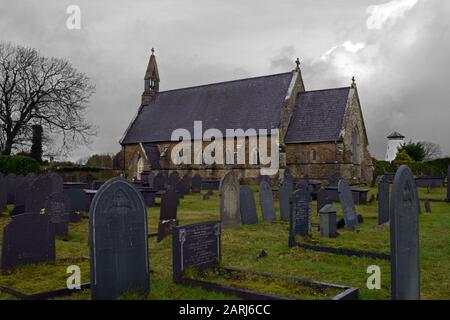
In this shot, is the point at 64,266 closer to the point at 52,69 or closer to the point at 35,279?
the point at 35,279

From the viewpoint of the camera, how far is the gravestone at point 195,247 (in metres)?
6.55

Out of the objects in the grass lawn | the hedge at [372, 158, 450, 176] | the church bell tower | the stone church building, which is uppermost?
the church bell tower

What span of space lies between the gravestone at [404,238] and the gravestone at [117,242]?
3284 mm

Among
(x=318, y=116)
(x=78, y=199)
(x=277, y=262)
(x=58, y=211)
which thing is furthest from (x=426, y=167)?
(x=58, y=211)

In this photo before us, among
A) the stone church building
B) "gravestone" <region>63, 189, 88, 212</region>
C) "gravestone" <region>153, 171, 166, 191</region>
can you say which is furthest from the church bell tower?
"gravestone" <region>63, 189, 88, 212</region>

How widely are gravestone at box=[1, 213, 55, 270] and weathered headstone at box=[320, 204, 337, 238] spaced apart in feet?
20.8

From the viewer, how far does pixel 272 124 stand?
109 ft

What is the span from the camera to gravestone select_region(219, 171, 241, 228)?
1215 cm

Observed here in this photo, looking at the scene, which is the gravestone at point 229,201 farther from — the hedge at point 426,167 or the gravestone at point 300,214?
the hedge at point 426,167

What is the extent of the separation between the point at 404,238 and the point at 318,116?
94.7 feet

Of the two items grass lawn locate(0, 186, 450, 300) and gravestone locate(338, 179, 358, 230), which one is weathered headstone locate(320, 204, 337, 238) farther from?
gravestone locate(338, 179, 358, 230)

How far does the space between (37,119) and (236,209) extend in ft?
102
